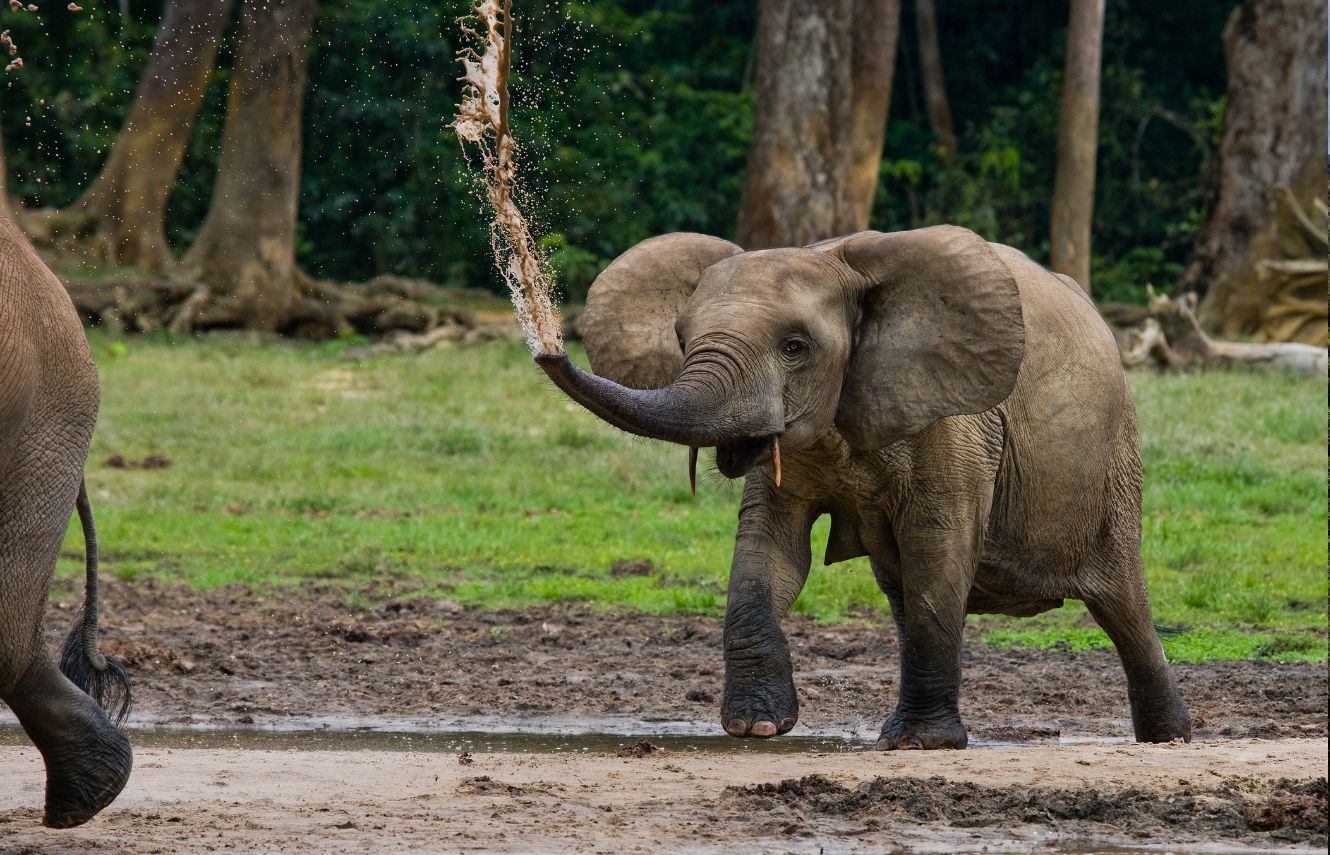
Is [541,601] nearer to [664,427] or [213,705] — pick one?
[213,705]

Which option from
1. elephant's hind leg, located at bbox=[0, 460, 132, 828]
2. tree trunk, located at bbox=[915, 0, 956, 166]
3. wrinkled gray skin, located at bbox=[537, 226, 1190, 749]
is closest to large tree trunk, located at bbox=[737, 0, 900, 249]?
tree trunk, located at bbox=[915, 0, 956, 166]

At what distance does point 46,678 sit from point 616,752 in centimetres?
233

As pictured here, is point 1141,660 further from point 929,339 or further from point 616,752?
point 616,752

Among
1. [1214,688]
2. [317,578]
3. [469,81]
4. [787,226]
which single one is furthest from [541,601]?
[787,226]

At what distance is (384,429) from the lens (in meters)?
15.5

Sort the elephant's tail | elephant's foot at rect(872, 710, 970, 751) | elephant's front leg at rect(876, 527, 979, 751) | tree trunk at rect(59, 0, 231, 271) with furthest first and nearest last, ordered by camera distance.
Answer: tree trunk at rect(59, 0, 231, 271), elephant's foot at rect(872, 710, 970, 751), elephant's front leg at rect(876, 527, 979, 751), the elephant's tail

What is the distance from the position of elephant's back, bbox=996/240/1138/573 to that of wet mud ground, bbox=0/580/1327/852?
2.73 feet

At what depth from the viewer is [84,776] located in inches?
215

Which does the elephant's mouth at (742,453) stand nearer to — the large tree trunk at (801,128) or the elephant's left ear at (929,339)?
the elephant's left ear at (929,339)

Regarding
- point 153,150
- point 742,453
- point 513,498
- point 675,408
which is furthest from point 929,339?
point 153,150

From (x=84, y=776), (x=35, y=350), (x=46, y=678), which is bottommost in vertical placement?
(x=84, y=776)

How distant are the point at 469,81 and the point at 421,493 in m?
7.41

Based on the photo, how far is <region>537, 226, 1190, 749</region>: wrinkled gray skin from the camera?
6.41 metres

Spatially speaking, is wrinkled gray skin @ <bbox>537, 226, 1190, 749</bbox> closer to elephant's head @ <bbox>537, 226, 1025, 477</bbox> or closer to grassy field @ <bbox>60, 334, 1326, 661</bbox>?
elephant's head @ <bbox>537, 226, 1025, 477</bbox>
